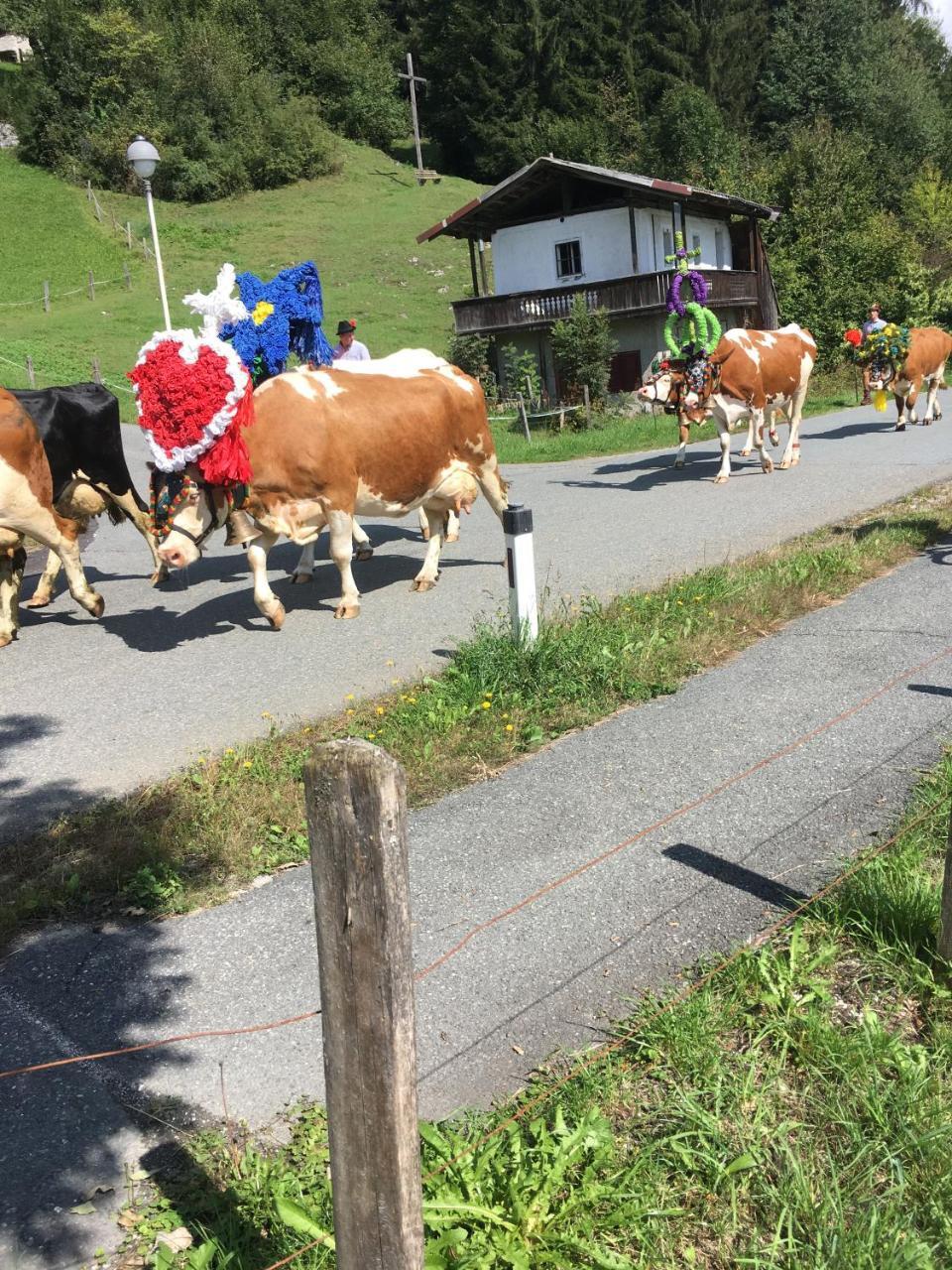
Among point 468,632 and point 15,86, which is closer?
point 468,632

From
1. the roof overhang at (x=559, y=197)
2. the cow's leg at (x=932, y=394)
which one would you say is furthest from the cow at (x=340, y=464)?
the roof overhang at (x=559, y=197)

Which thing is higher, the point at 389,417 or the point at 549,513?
the point at 389,417

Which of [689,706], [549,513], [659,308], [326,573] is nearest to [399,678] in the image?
[689,706]

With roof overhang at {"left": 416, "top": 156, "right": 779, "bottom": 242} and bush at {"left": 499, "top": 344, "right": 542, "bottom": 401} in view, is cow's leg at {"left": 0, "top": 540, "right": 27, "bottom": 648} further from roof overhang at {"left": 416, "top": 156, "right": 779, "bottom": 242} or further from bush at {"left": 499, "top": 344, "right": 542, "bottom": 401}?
roof overhang at {"left": 416, "top": 156, "right": 779, "bottom": 242}

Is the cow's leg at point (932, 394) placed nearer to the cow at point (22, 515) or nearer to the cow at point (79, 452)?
the cow at point (79, 452)

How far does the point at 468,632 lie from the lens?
769 cm

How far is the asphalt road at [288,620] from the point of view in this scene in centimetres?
587

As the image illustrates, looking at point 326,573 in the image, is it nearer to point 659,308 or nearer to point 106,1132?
point 106,1132

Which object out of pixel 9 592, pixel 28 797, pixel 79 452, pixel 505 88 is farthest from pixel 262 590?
pixel 505 88

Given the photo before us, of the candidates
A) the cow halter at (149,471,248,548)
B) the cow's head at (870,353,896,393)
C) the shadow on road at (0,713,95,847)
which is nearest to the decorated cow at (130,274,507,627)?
the cow halter at (149,471,248,548)

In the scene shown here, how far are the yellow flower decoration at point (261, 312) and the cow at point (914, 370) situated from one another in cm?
1250

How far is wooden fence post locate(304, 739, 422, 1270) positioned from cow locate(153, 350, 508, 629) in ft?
20.1

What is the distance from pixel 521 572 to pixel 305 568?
4022 millimetres

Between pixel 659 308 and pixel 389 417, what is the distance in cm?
2193
